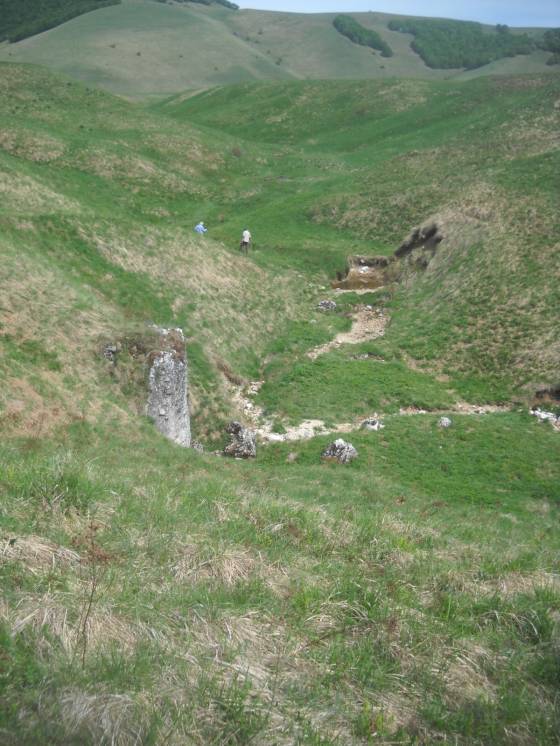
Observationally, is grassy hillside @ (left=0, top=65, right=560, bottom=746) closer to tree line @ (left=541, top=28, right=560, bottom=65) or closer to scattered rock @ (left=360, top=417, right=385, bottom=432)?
scattered rock @ (left=360, top=417, right=385, bottom=432)

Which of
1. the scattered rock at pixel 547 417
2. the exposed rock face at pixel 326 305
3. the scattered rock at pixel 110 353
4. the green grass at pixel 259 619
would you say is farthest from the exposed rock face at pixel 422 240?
the green grass at pixel 259 619

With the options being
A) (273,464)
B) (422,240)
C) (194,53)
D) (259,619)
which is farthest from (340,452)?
(194,53)

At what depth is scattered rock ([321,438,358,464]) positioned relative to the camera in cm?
2177

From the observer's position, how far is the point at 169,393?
22.0m

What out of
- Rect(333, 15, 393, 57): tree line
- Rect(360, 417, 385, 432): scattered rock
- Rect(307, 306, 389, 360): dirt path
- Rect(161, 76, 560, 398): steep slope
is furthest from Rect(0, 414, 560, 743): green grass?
Rect(333, 15, 393, 57): tree line

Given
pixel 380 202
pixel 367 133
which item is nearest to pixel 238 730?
pixel 380 202

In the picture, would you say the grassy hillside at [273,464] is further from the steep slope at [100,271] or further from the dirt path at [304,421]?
the dirt path at [304,421]

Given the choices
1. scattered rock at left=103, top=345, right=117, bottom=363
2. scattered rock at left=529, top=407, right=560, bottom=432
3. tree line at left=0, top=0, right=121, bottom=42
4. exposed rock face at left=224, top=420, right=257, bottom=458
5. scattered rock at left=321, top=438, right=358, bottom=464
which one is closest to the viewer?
scattered rock at left=321, top=438, right=358, bottom=464

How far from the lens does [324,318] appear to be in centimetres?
3666

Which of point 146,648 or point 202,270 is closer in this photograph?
point 146,648

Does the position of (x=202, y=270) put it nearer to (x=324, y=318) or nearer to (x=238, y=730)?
(x=324, y=318)

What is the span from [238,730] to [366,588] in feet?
10.1

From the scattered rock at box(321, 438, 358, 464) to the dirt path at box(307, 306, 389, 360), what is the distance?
32.4 ft

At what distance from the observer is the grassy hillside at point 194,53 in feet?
428
